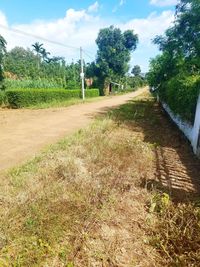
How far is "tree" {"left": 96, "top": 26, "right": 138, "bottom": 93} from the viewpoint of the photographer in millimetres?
39531

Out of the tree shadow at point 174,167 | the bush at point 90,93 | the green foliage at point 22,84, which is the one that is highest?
the green foliage at point 22,84

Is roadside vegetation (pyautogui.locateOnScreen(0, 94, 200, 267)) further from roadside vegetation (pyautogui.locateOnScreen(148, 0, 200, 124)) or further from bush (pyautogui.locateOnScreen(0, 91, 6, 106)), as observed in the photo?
bush (pyautogui.locateOnScreen(0, 91, 6, 106))

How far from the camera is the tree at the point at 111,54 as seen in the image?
3953cm

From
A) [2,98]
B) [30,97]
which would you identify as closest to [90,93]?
[30,97]

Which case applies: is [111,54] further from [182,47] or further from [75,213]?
[75,213]

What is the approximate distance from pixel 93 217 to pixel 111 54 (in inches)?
1546

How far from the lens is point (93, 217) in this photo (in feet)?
10.9

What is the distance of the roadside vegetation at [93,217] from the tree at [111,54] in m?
35.8

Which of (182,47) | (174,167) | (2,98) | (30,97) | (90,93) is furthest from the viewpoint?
(90,93)

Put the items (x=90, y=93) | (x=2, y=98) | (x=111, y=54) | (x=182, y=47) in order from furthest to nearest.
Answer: (x=111, y=54) → (x=90, y=93) → (x=2, y=98) → (x=182, y=47)

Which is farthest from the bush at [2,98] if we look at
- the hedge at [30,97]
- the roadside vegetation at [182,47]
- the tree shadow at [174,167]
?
the tree shadow at [174,167]

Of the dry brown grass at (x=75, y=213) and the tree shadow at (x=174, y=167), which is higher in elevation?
the dry brown grass at (x=75, y=213)

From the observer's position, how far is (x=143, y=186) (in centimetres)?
445

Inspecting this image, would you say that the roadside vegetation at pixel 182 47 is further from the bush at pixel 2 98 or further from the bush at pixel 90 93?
the bush at pixel 90 93
